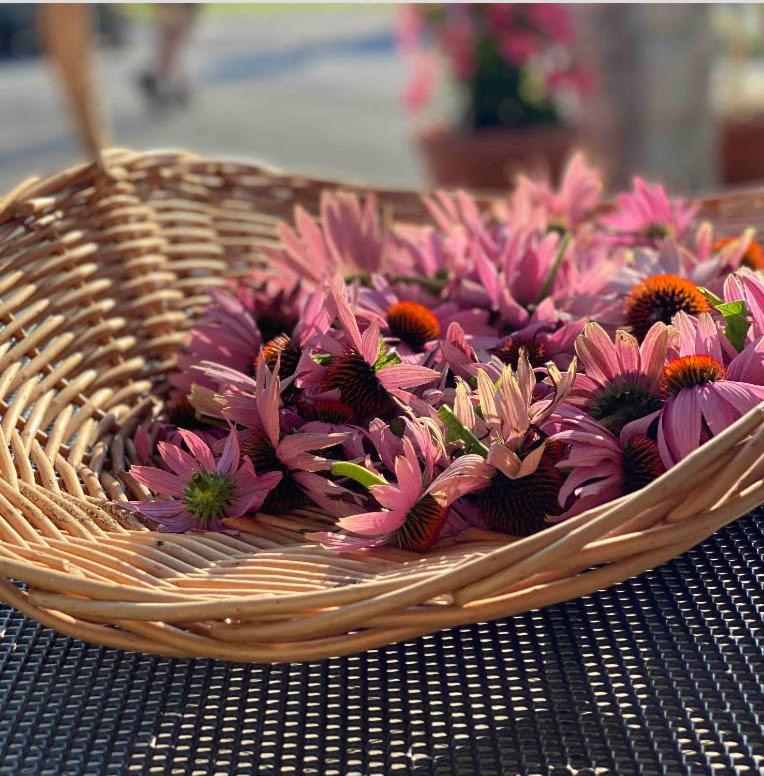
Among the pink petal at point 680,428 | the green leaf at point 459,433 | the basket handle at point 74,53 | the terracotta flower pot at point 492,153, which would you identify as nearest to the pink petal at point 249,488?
the green leaf at point 459,433

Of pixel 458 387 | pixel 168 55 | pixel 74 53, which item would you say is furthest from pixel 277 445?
pixel 168 55

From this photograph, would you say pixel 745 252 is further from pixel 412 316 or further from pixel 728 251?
pixel 412 316

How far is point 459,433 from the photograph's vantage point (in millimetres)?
670

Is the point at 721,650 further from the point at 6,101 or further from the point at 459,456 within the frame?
the point at 6,101

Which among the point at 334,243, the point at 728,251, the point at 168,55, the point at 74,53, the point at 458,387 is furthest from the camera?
the point at 168,55

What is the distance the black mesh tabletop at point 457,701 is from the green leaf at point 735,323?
0.14 meters

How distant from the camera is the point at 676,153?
Result: 2.66 metres

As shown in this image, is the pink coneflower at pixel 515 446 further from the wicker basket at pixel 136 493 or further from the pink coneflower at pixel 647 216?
the pink coneflower at pixel 647 216

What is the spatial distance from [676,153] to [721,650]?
7.35 feet

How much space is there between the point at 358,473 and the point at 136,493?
0.66ft

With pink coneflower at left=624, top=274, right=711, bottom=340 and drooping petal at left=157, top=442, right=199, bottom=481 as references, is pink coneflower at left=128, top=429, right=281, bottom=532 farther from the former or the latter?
pink coneflower at left=624, top=274, right=711, bottom=340

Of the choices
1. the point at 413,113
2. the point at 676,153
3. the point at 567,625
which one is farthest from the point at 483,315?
the point at 413,113

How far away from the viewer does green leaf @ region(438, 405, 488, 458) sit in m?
0.66

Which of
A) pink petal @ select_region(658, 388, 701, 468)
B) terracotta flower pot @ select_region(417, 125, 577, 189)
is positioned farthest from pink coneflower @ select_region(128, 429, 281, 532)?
terracotta flower pot @ select_region(417, 125, 577, 189)
